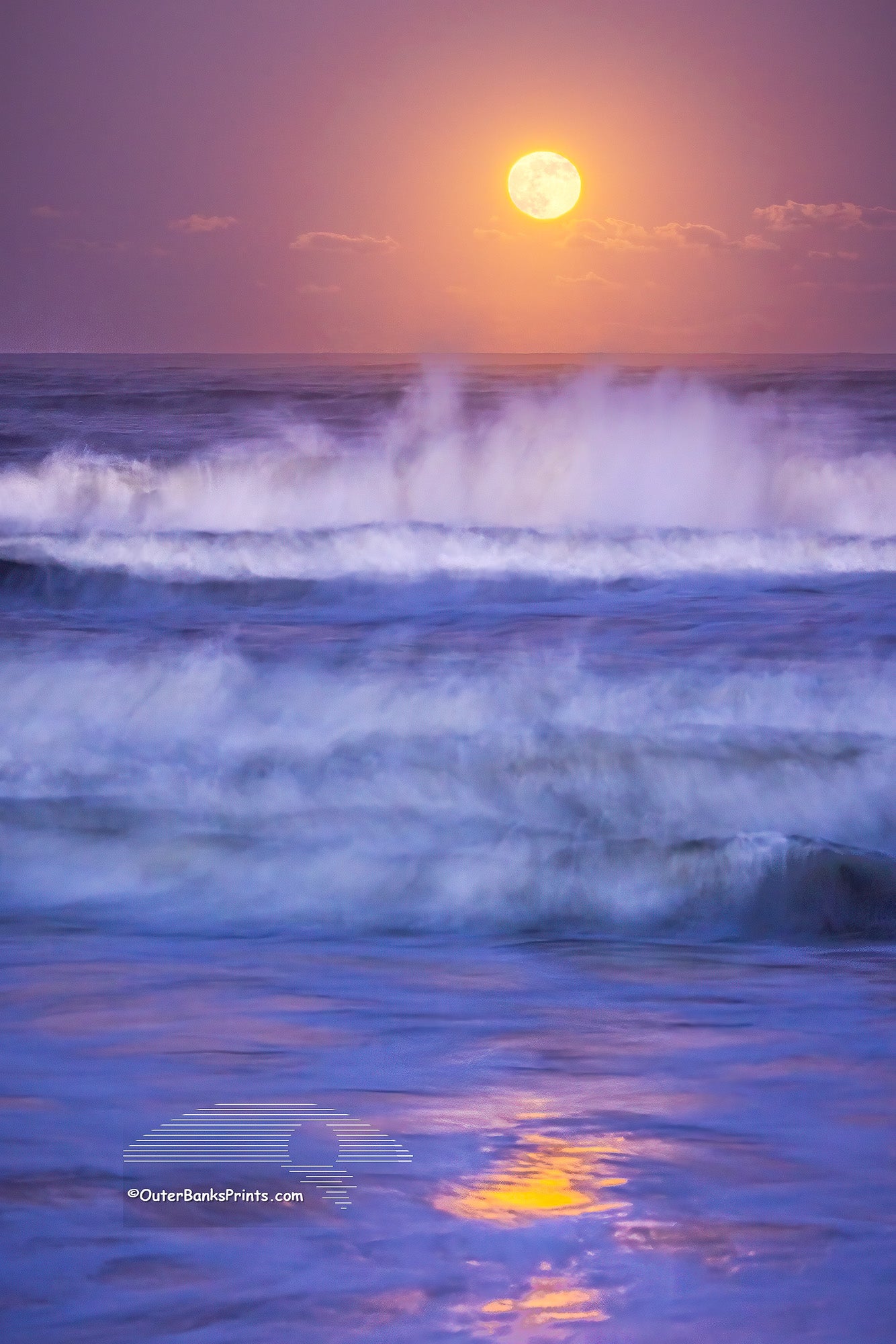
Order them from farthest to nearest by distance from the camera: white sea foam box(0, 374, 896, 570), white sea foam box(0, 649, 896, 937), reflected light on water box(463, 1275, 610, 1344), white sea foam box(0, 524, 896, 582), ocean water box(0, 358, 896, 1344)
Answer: white sea foam box(0, 374, 896, 570) → white sea foam box(0, 524, 896, 582) → white sea foam box(0, 649, 896, 937) → ocean water box(0, 358, 896, 1344) → reflected light on water box(463, 1275, 610, 1344)

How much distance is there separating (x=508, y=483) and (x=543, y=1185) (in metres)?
11.2

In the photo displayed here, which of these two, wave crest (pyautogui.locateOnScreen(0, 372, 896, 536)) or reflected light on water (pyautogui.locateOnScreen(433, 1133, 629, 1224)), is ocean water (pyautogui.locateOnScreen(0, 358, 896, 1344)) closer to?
reflected light on water (pyautogui.locateOnScreen(433, 1133, 629, 1224))

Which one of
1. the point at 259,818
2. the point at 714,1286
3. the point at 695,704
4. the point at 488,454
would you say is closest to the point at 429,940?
the point at 259,818

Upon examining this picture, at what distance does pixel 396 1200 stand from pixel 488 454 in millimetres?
11842

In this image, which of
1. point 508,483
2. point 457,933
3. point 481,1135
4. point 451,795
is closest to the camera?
point 481,1135

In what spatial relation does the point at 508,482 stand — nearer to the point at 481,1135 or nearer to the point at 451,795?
the point at 451,795

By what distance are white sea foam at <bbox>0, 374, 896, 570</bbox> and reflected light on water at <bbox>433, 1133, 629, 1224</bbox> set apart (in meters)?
8.33

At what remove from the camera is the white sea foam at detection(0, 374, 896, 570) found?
11906 mm

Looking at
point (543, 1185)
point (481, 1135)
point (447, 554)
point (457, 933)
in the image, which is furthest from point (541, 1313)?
point (447, 554)

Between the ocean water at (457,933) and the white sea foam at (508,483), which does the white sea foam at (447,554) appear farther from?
the white sea foam at (508,483)

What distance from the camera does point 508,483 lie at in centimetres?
1291

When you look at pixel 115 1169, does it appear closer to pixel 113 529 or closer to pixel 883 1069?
pixel 883 1069

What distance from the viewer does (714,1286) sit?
1.82m

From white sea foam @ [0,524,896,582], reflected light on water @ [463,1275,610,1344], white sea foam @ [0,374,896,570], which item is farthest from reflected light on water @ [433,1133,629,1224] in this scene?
white sea foam @ [0,374,896,570]
